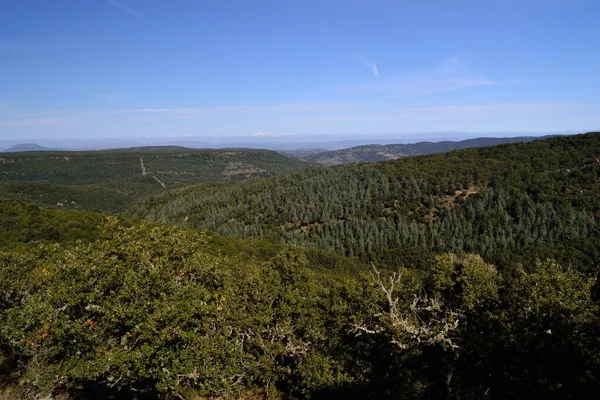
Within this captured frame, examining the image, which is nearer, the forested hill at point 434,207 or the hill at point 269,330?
the hill at point 269,330

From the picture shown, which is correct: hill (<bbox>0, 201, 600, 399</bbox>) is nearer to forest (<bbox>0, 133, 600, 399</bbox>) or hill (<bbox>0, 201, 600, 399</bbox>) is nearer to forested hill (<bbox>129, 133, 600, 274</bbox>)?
forest (<bbox>0, 133, 600, 399</bbox>)

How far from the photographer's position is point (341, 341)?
19.6m

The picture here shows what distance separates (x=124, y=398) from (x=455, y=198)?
11568 centimetres

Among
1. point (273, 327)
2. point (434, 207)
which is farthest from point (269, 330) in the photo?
point (434, 207)

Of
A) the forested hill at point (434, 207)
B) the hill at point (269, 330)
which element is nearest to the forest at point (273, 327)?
the hill at point (269, 330)

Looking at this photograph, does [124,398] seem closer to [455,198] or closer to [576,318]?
[576,318]

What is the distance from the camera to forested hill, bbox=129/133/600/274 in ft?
299

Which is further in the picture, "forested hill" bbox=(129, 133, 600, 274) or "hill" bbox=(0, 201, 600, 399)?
"forested hill" bbox=(129, 133, 600, 274)

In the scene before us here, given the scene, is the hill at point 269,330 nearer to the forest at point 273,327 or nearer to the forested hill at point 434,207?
the forest at point 273,327

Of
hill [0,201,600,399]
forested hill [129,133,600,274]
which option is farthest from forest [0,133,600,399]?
forested hill [129,133,600,274]

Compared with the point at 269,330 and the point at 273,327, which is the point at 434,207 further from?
the point at 269,330

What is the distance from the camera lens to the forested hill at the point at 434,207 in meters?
91.1

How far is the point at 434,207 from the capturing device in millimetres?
113938

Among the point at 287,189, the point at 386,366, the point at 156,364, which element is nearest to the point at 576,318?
the point at 386,366
